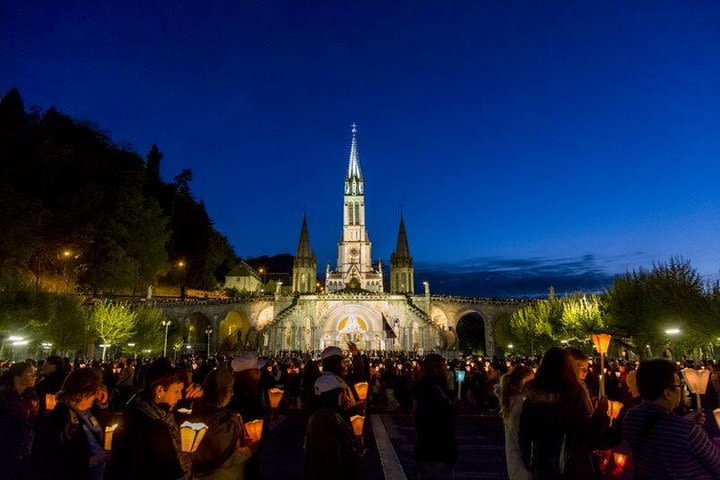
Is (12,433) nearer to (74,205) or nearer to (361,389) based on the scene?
(361,389)

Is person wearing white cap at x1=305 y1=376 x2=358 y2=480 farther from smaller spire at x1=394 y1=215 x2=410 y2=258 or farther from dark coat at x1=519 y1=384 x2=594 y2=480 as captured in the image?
smaller spire at x1=394 y1=215 x2=410 y2=258

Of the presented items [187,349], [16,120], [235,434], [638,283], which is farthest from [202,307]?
[235,434]

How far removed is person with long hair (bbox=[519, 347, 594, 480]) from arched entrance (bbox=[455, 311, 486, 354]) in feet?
218

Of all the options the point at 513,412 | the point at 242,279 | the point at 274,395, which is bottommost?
the point at 274,395

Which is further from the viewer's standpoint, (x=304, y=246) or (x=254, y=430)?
(x=304, y=246)

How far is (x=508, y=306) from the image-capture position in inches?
2405

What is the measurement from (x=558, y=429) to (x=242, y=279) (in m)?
84.0

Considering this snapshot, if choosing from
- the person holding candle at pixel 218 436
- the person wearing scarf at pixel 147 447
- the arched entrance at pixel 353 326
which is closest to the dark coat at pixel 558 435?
the person holding candle at pixel 218 436

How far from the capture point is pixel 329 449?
3287 mm

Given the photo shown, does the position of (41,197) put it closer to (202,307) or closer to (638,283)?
(202,307)

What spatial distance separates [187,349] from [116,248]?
506 inches

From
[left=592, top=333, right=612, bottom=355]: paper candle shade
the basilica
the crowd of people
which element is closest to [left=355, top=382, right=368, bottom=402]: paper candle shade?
the crowd of people

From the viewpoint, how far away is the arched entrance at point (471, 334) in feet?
237

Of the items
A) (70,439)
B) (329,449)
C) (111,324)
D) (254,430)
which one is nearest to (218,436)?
(254,430)
